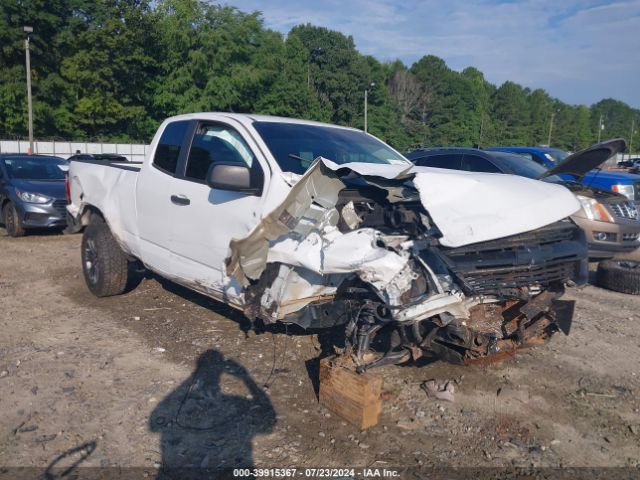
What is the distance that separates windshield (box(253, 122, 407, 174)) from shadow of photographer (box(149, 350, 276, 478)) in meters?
1.65

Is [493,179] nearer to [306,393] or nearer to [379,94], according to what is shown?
[306,393]

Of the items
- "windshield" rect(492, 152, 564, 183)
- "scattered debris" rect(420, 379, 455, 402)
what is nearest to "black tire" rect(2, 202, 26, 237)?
"windshield" rect(492, 152, 564, 183)

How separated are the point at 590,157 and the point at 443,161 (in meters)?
5.41

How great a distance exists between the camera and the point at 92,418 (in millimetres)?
3607

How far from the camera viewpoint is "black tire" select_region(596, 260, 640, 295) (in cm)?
679

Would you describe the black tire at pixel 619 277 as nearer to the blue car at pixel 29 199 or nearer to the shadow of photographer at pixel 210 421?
the shadow of photographer at pixel 210 421

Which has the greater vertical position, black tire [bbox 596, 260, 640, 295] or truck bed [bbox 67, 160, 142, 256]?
truck bed [bbox 67, 160, 142, 256]

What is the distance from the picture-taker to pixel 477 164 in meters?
9.02

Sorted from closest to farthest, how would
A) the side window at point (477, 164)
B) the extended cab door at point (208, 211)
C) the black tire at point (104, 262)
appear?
the extended cab door at point (208, 211), the black tire at point (104, 262), the side window at point (477, 164)

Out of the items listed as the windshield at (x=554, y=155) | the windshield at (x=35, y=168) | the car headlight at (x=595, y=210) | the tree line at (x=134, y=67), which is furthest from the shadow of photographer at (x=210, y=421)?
the tree line at (x=134, y=67)

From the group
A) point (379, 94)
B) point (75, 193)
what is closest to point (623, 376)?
point (75, 193)

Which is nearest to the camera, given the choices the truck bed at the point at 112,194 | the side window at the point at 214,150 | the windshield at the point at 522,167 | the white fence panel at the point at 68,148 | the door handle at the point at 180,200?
the side window at the point at 214,150

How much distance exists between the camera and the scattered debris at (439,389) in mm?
3943

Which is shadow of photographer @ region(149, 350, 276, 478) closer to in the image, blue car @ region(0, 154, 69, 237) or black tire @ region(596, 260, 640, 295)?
black tire @ region(596, 260, 640, 295)
